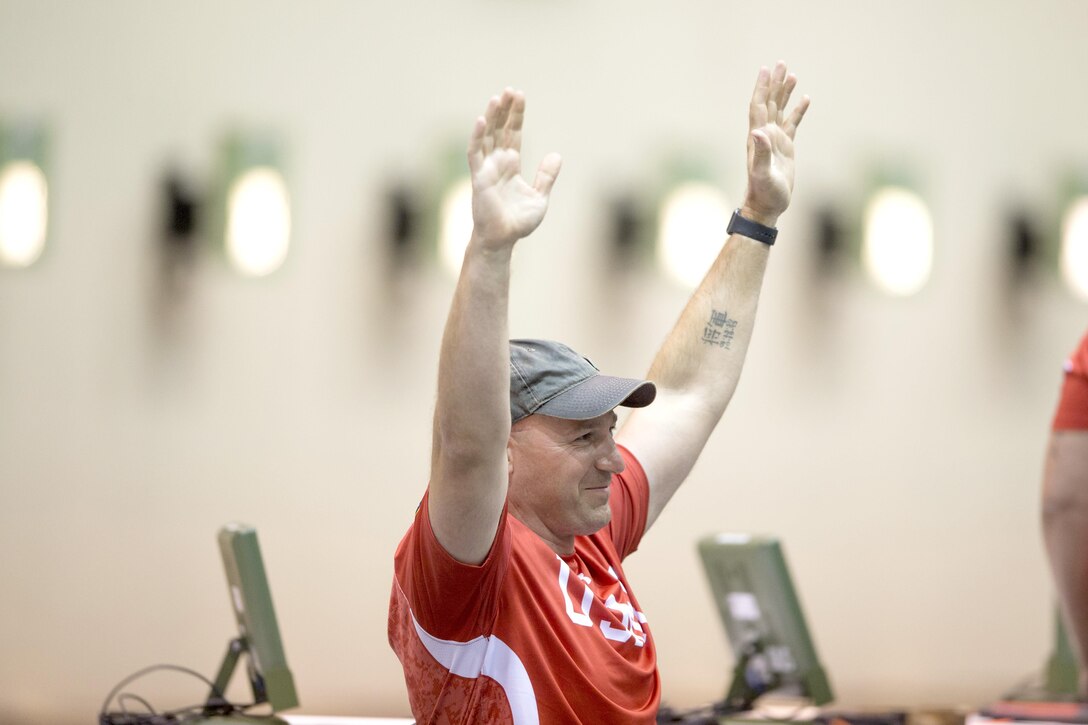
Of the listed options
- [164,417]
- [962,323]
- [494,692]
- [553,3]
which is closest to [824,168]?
[962,323]

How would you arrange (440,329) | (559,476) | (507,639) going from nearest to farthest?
(507,639), (559,476), (440,329)

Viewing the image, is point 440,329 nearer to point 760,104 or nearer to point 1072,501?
point 760,104

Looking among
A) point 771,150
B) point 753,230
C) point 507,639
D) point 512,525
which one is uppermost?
point 771,150

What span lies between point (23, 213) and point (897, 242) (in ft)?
10.4

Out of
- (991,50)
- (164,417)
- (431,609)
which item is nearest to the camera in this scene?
(431,609)

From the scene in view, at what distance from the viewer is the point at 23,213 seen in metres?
4.36

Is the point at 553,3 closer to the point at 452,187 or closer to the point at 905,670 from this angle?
the point at 452,187

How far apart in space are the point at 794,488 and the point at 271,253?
206 cm

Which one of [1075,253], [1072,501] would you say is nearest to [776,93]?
[1072,501]

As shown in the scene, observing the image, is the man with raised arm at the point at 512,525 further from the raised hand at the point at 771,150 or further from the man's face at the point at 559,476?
the raised hand at the point at 771,150

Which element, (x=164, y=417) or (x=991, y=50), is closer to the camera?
(x=164, y=417)

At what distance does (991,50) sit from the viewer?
4594 millimetres

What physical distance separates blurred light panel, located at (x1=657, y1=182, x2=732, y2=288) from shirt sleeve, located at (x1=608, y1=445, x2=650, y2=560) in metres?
2.75

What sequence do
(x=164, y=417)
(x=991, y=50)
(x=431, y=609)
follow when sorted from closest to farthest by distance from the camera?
(x=431, y=609)
(x=164, y=417)
(x=991, y=50)
